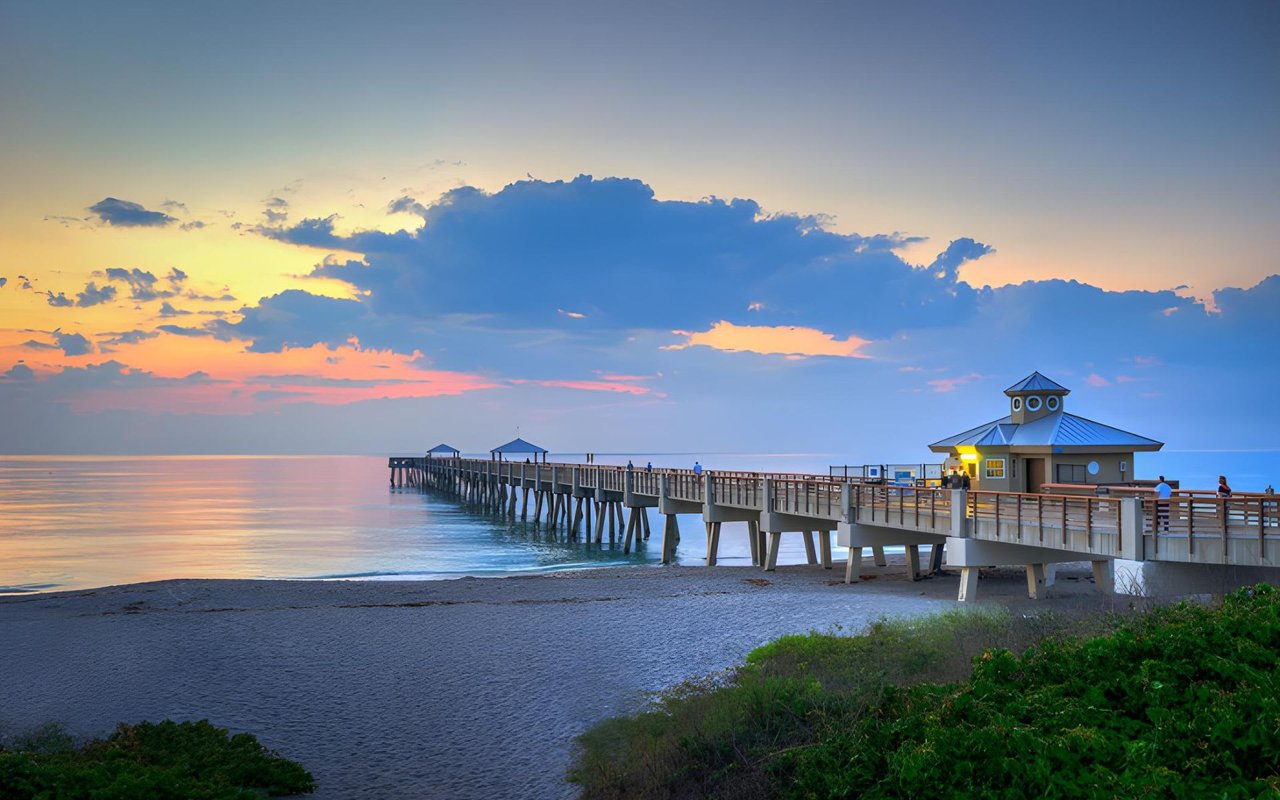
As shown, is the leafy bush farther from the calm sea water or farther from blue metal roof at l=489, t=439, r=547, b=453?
blue metal roof at l=489, t=439, r=547, b=453

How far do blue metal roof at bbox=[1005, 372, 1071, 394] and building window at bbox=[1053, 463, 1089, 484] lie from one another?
273 cm

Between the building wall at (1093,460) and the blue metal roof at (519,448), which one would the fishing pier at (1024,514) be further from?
the blue metal roof at (519,448)

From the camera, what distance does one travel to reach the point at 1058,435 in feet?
80.6

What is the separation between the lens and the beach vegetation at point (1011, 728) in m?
5.57

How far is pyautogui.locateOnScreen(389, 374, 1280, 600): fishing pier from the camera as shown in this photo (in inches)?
578

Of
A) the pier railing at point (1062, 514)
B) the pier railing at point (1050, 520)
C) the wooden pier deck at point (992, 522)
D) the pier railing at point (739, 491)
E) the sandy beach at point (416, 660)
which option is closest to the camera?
the sandy beach at point (416, 660)

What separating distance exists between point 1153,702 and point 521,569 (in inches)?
1252

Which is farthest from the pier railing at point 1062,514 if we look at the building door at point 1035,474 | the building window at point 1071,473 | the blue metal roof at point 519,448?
the blue metal roof at point 519,448

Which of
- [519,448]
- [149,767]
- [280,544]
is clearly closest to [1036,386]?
[149,767]

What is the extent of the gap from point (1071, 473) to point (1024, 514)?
7816mm

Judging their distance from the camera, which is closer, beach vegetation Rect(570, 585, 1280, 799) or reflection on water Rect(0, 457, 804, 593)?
beach vegetation Rect(570, 585, 1280, 799)

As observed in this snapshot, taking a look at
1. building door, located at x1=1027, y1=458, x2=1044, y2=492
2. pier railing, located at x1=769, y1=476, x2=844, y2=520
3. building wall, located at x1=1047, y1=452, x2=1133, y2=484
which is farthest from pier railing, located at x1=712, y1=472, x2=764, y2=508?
building wall, located at x1=1047, y1=452, x2=1133, y2=484

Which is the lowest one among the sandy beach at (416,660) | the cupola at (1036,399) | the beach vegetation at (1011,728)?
the sandy beach at (416,660)

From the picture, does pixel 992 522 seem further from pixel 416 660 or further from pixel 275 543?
pixel 275 543
